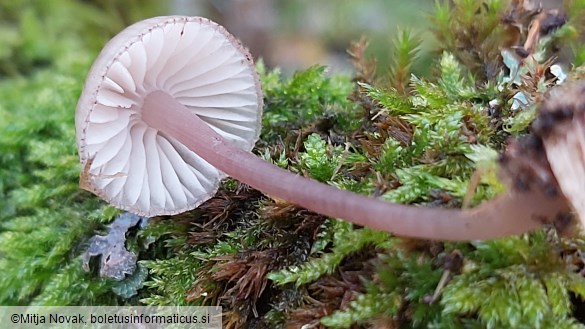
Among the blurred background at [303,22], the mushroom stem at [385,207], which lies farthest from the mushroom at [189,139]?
the blurred background at [303,22]

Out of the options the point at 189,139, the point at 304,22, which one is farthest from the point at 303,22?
the point at 189,139

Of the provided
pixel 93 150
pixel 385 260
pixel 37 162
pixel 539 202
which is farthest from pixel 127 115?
pixel 539 202

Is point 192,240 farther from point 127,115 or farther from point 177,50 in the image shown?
point 177,50

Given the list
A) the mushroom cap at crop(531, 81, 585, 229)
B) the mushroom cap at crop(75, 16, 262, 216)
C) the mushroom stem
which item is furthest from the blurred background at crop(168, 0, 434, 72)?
the mushroom cap at crop(531, 81, 585, 229)

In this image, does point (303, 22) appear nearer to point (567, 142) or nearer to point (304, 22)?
point (304, 22)

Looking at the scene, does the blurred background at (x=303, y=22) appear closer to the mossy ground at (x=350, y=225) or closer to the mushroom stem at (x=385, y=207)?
the mossy ground at (x=350, y=225)

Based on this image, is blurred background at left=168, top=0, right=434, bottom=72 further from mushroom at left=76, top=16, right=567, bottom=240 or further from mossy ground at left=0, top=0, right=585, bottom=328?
→ mushroom at left=76, top=16, right=567, bottom=240
